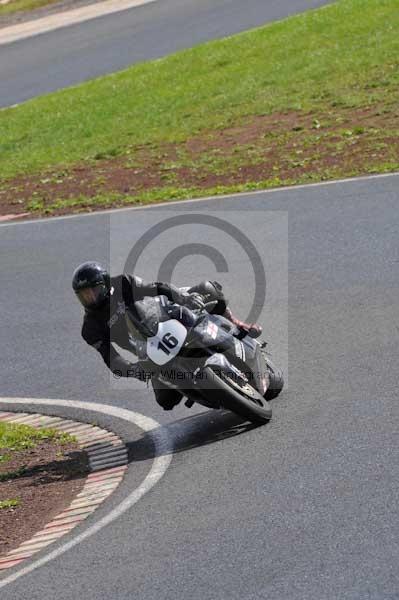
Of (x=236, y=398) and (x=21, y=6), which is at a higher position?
(x=236, y=398)

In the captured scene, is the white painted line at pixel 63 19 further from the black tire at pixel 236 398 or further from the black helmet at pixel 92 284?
the black tire at pixel 236 398

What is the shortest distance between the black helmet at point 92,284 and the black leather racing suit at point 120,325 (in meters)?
0.10

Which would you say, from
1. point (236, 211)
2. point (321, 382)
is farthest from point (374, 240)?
point (321, 382)

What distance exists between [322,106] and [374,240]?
847 cm

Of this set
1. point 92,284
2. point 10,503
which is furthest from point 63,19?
point 10,503

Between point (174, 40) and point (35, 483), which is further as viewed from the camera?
point (174, 40)

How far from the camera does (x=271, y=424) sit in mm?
9438

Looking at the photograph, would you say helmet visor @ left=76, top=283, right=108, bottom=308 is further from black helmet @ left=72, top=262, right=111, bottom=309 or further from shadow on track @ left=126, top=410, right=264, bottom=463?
shadow on track @ left=126, top=410, right=264, bottom=463

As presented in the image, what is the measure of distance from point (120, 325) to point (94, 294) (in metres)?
0.33

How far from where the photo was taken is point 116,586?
6895 mm

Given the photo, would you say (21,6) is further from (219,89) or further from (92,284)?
(92,284)

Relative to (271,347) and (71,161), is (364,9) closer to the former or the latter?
(71,161)

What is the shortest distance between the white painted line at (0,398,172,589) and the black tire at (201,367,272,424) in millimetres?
665

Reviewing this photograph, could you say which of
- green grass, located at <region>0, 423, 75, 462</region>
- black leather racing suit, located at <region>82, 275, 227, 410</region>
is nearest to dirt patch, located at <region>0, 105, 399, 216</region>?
green grass, located at <region>0, 423, 75, 462</region>
